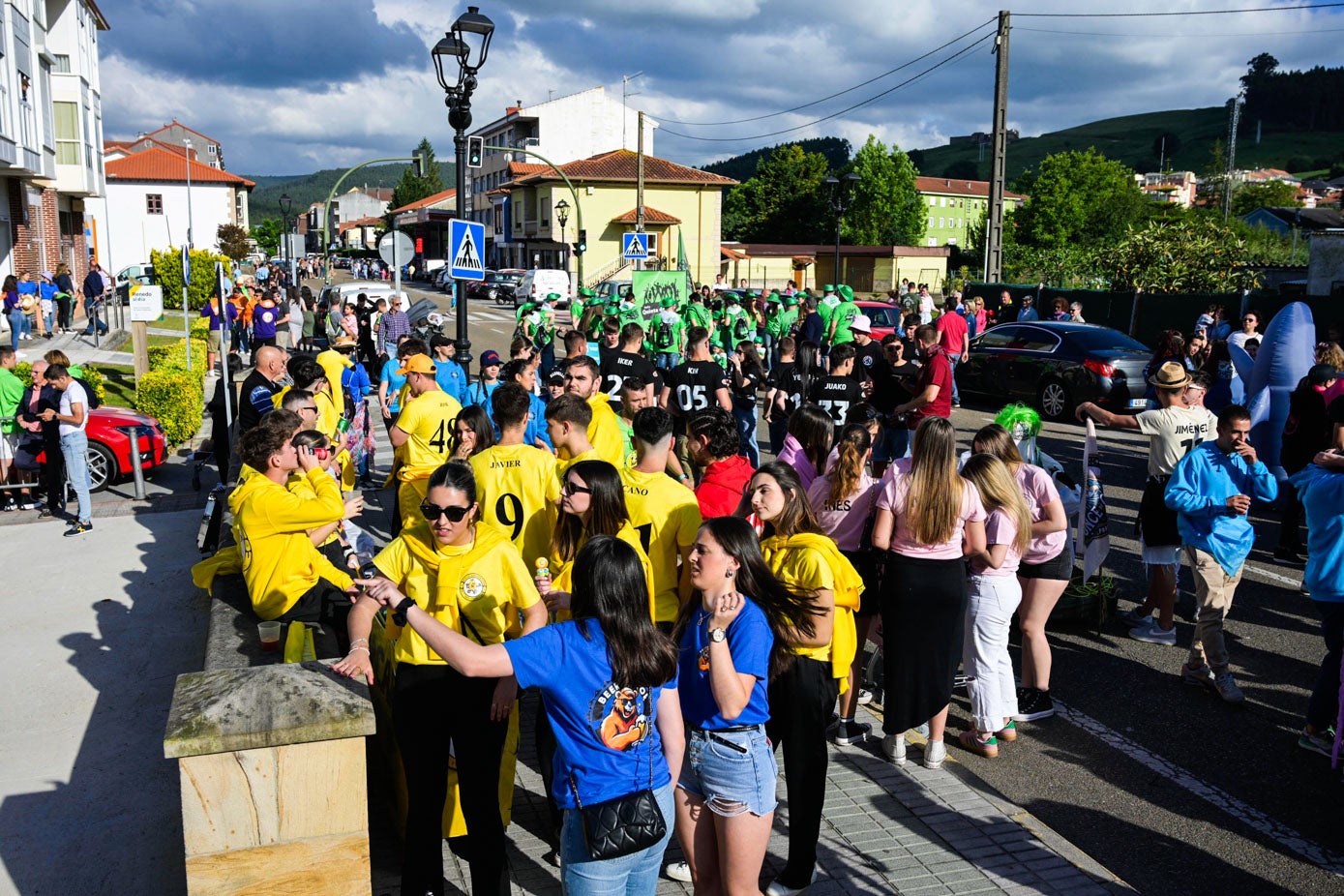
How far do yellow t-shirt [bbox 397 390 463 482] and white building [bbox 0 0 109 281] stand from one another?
22703 millimetres

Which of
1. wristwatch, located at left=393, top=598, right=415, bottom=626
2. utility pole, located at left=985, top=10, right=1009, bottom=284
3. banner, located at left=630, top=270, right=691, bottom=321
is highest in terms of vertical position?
utility pole, located at left=985, top=10, right=1009, bottom=284

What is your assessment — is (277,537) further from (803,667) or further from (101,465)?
(101,465)

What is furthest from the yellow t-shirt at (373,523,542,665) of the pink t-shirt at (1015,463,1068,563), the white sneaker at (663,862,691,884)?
the pink t-shirt at (1015,463,1068,563)

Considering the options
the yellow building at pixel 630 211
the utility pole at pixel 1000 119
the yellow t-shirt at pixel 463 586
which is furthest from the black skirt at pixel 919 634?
the yellow building at pixel 630 211

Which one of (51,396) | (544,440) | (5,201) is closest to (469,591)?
(544,440)

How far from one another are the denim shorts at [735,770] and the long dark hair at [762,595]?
0.34m

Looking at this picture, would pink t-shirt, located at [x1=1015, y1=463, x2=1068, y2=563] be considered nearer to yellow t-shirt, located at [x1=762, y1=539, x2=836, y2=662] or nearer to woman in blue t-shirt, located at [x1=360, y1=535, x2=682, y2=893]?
yellow t-shirt, located at [x1=762, y1=539, x2=836, y2=662]

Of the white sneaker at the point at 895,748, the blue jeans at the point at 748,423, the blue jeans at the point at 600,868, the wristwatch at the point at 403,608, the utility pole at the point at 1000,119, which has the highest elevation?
the utility pole at the point at 1000,119

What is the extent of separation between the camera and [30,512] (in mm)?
11156

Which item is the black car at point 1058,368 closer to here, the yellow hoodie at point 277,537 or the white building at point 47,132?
the yellow hoodie at point 277,537

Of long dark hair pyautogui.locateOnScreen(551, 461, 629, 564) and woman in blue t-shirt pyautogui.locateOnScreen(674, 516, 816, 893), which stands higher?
long dark hair pyautogui.locateOnScreen(551, 461, 629, 564)

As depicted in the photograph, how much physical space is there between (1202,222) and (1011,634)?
89.0 feet

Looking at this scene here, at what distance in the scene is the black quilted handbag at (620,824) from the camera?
10.0ft

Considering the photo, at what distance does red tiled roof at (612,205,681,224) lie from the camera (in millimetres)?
59281
